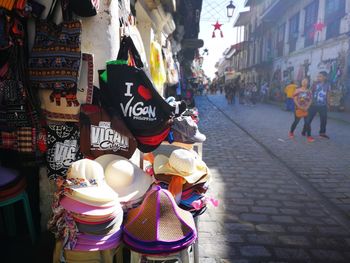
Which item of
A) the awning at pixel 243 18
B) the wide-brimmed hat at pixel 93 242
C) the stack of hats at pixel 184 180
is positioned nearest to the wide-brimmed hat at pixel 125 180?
the stack of hats at pixel 184 180

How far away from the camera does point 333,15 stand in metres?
16.5

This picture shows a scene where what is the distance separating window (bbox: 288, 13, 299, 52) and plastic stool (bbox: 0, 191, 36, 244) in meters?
22.5

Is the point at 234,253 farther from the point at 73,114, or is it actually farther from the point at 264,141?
the point at 264,141

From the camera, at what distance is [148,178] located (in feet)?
7.20

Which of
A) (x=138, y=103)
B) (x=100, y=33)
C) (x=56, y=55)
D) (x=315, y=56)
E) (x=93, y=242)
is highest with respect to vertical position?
(x=315, y=56)

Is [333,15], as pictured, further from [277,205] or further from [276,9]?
[277,205]

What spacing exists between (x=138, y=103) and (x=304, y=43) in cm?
2053

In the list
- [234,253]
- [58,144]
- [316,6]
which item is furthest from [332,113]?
[58,144]

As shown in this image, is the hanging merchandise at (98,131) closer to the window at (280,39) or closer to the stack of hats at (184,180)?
the stack of hats at (184,180)

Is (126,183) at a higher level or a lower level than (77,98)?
lower

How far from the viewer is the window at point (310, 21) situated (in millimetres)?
18828

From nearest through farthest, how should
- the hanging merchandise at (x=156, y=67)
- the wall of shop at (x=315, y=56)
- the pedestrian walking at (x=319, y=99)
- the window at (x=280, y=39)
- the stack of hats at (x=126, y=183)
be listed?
the stack of hats at (x=126, y=183) < the hanging merchandise at (x=156, y=67) < the pedestrian walking at (x=319, y=99) < the wall of shop at (x=315, y=56) < the window at (x=280, y=39)

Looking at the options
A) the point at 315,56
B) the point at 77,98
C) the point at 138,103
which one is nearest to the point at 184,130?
the point at 138,103

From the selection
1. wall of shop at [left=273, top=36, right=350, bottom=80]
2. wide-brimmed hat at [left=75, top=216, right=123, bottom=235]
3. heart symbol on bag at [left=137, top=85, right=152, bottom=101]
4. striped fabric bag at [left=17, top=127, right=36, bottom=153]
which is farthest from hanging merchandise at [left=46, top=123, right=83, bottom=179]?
wall of shop at [left=273, top=36, right=350, bottom=80]
